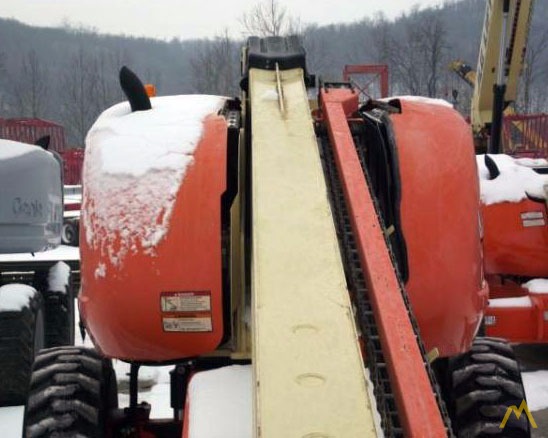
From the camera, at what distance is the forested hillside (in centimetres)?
3803

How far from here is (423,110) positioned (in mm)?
3256

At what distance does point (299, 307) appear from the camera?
6.79ft

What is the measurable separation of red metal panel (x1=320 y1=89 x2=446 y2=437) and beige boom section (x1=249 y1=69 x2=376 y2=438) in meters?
0.14

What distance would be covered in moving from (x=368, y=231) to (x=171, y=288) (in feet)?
2.39

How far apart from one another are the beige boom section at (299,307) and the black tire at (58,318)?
15.4 feet

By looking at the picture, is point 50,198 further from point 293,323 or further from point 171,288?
point 293,323

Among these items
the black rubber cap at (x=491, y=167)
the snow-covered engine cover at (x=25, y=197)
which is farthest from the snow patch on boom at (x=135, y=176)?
the black rubber cap at (x=491, y=167)

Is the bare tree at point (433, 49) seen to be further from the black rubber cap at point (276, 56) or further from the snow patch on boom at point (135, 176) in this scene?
the snow patch on boom at point (135, 176)

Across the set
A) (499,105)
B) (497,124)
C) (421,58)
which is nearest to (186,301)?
(497,124)

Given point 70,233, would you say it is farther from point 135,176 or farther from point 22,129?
point 135,176

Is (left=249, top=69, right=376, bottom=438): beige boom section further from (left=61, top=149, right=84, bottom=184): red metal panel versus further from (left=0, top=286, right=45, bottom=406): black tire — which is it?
(left=61, top=149, right=84, bottom=184): red metal panel

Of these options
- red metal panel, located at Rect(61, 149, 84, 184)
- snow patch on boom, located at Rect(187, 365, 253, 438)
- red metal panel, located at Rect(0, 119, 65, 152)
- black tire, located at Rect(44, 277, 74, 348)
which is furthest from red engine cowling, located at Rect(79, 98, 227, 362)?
red metal panel, located at Rect(61, 149, 84, 184)

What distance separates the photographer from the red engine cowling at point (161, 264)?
2711 millimetres

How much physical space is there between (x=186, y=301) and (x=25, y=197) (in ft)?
11.0
